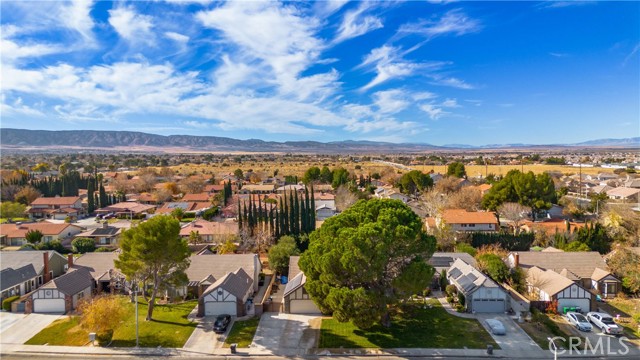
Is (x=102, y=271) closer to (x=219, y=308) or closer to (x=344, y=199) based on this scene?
(x=219, y=308)

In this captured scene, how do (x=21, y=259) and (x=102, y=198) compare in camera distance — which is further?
(x=102, y=198)

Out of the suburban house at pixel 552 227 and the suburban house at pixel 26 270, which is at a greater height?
the suburban house at pixel 552 227

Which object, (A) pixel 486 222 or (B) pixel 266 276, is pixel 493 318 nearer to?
(B) pixel 266 276

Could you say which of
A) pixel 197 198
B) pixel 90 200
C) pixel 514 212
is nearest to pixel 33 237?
pixel 90 200

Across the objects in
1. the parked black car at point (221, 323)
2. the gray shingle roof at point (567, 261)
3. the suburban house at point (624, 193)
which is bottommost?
the parked black car at point (221, 323)

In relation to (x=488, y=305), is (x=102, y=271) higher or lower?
higher

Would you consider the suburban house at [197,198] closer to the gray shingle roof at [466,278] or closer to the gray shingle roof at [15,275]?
the gray shingle roof at [15,275]

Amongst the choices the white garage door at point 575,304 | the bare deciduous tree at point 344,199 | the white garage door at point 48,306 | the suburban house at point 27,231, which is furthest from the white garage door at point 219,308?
the bare deciduous tree at point 344,199
